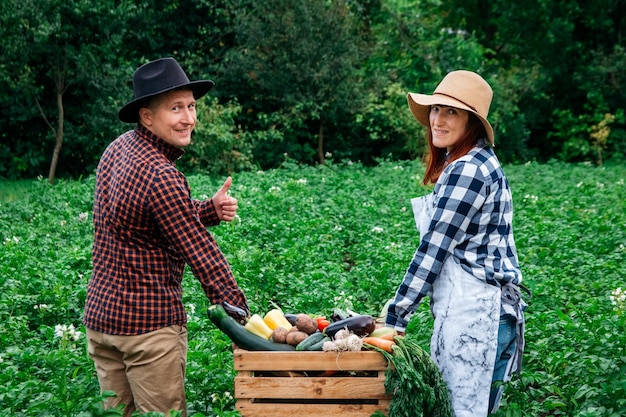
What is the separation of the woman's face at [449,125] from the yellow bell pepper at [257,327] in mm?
1213

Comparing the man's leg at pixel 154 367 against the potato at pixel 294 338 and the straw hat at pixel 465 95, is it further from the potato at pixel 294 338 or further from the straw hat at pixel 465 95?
the straw hat at pixel 465 95

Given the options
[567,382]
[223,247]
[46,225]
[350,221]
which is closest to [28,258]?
[223,247]

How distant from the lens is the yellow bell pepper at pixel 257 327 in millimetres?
3550

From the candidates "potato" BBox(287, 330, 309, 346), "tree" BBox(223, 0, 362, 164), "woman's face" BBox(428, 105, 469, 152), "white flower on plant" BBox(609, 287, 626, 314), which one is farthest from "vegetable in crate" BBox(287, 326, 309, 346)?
"tree" BBox(223, 0, 362, 164)

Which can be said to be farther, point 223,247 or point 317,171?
point 317,171

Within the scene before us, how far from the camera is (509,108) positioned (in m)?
24.4

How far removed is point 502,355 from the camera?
3727mm

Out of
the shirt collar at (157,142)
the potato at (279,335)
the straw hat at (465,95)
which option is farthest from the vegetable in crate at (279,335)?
the straw hat at (465,95)

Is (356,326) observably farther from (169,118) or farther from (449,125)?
(169,118)

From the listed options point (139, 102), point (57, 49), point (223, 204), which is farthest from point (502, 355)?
point (57, 49)

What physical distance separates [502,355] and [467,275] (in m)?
0.50

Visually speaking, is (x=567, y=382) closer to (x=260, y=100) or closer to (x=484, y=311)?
(x=484, y=311)

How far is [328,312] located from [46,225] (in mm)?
5478

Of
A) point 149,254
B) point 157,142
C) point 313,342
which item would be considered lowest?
point 313,342
